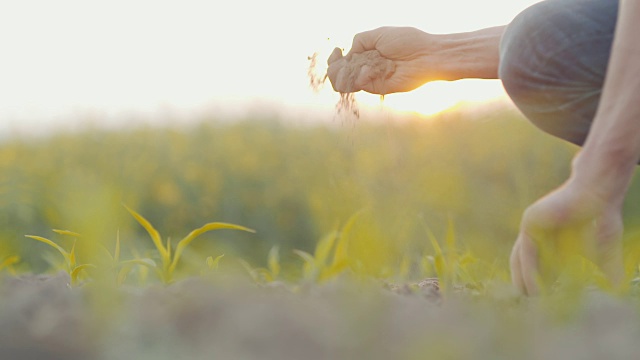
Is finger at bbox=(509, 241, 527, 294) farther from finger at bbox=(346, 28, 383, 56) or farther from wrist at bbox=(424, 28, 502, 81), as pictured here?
finger at bbox=(346, 28, 383, 56)

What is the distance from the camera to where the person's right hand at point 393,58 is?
2283 mm

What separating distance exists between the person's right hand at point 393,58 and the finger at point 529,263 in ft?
3.39

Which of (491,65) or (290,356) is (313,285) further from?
(491,65)

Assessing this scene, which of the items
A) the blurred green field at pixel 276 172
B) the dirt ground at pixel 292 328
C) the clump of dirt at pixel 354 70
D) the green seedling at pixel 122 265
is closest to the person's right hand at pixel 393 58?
the clump of dirt at pixel 354 70

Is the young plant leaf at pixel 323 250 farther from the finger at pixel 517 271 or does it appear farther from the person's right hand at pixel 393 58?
the person's right hand at pixel 393 58

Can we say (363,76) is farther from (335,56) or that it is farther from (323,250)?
(323,250)

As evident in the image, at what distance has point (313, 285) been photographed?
1.27 meters

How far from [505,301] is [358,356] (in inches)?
21.1

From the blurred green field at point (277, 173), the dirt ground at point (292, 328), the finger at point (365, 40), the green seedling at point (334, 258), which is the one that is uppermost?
the finger at point (365, 40)

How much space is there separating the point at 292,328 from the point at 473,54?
5.06ft

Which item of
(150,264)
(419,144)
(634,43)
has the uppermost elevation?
(634,43)

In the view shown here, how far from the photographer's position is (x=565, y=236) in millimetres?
1253

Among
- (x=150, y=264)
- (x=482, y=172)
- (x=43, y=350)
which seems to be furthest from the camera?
(x=482, y=172)

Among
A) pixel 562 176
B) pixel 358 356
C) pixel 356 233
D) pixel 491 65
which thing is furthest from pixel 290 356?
pixel 562 176
